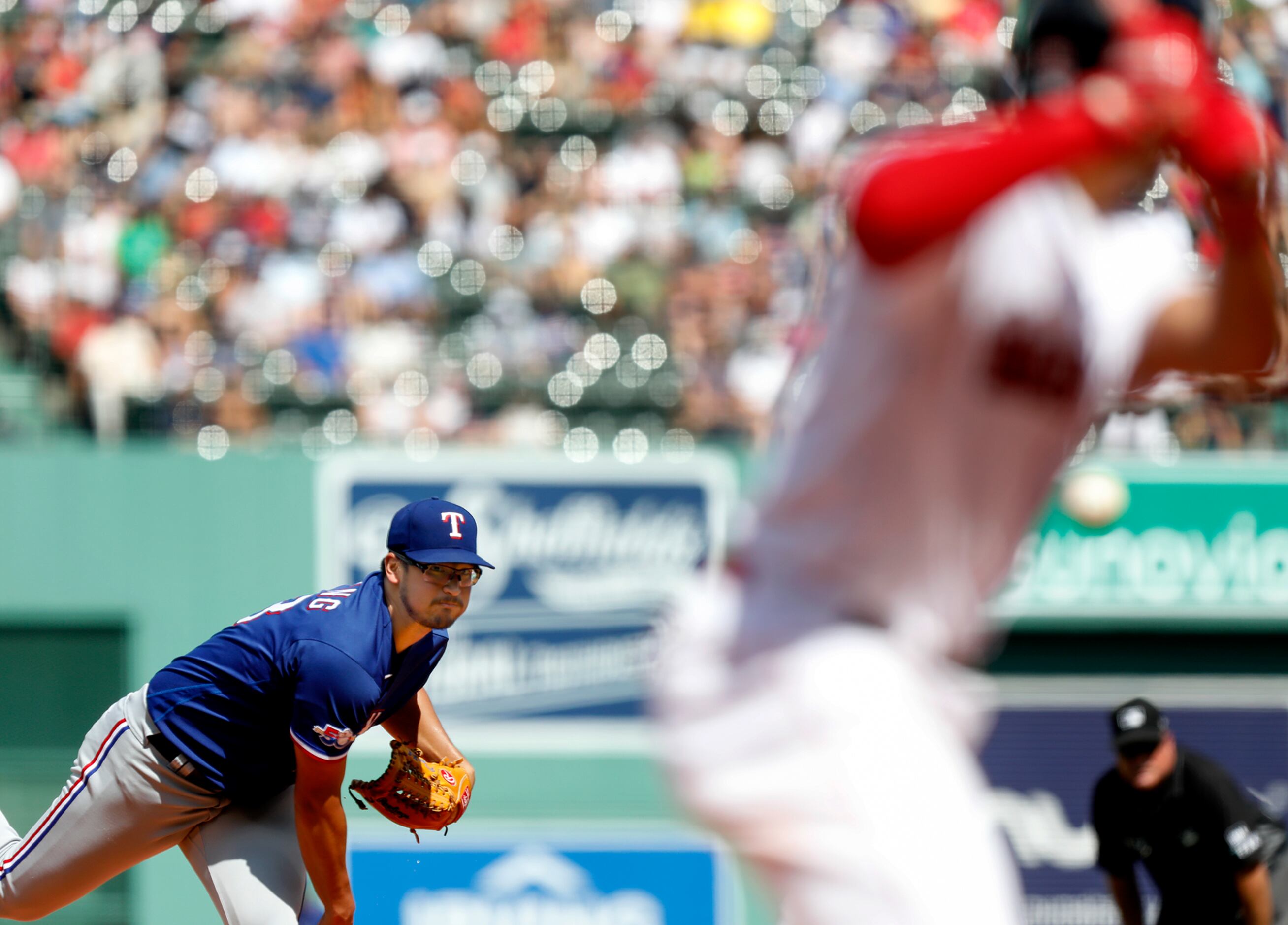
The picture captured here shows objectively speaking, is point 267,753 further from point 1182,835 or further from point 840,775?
point 1182,835

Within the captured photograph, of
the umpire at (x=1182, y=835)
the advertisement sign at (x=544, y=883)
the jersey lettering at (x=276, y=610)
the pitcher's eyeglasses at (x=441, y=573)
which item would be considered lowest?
the advertisement sign at (x=544, y=883)

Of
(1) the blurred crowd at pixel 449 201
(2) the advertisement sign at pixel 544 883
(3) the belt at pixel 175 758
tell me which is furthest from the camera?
(1) the blurred crowd at pixel 449 201

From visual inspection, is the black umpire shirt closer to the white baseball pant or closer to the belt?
the belt

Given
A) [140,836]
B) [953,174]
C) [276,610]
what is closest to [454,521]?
[276,610]

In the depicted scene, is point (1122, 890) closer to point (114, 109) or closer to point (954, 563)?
point (954, 563)

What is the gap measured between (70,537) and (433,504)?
4824 mm

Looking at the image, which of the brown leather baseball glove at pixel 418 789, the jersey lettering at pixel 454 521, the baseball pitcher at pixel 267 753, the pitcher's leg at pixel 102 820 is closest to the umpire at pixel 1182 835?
the brown leather baseball glove at pixel 418 789

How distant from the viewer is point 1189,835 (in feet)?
18.9

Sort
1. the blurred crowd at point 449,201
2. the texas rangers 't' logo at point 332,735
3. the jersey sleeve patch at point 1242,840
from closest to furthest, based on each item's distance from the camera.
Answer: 1. the texas rangers 't' logo at point 332,735
2. the jersey sleeve patch at point 1242,840
3. the blurred crowd at point 449,201

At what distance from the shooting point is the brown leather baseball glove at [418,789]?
5000 mm

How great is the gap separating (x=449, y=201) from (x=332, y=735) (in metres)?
6.39

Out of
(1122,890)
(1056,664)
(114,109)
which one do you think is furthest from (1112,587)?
(114,109)

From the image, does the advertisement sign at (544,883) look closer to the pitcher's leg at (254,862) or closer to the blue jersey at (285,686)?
the pitcher's leg at (254,862)

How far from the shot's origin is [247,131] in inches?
415
